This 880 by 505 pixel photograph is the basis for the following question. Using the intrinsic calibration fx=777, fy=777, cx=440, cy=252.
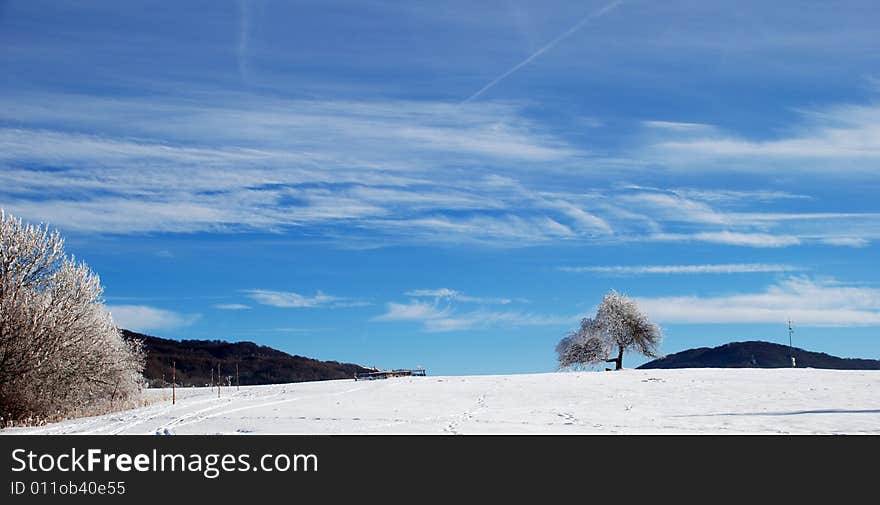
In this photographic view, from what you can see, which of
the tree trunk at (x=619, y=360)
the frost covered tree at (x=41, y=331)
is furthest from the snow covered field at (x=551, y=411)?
the tree trunk at (x=619, y=360)

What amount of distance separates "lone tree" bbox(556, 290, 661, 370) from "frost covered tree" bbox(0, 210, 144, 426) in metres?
52.2

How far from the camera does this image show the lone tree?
74938mm

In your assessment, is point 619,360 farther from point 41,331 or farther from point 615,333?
point 41,331

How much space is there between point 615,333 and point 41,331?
55.8 m

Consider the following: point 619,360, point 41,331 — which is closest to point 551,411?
point 41,331

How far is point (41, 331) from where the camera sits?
30.5 m

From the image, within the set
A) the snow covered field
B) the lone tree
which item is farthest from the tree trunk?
the snow covered field

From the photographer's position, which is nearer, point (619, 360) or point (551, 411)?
point (551, 411)

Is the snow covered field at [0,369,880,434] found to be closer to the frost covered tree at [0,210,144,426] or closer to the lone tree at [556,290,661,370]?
the frost covered tree at [0,210,144,426]

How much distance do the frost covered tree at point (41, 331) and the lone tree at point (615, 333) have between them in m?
52.2

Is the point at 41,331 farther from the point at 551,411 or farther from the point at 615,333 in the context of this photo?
the point at 615,333

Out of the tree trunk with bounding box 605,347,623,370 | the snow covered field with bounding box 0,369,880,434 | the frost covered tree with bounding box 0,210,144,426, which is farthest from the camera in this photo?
the tree trunk with bounding box 605,347,623,370
